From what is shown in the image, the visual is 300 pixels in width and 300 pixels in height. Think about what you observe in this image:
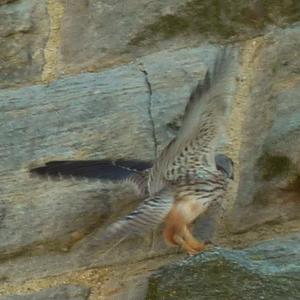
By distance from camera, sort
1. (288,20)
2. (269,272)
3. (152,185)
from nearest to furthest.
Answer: (269,272) < (152,185) < (288,20)

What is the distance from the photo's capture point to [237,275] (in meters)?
2.38

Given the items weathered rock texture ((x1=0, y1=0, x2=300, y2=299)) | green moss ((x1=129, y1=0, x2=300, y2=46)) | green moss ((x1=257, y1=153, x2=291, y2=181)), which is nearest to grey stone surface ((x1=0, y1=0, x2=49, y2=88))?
weathered rock texture ((x1=0, y1=0, x2=300, y2=299))

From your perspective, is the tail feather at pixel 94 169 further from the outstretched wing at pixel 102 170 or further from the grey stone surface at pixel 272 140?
the grey stone surface at pixel 272 140

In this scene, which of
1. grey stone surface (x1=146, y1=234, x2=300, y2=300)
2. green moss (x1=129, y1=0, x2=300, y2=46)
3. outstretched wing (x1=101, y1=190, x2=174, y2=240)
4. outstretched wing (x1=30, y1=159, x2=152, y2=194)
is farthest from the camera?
green moss (x1=129, y1=0, x2=300, y2=46)

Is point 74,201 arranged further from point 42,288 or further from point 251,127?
point 251,127

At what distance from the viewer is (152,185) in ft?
8.36

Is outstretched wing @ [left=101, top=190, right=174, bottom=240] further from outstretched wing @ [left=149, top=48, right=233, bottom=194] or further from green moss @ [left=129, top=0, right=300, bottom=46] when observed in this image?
green moss @ [left=129, top=0, right=300, bottom=46]

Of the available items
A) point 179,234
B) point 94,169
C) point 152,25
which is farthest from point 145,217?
point 152,25

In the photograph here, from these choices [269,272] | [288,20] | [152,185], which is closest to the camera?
[269,272]

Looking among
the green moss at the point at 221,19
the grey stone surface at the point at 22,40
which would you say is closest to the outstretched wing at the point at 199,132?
the green moss at the point at 221,19

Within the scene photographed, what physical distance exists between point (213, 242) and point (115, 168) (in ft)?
0.72

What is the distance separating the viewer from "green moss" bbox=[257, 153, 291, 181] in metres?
2.54

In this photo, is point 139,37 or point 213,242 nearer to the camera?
point 213,242

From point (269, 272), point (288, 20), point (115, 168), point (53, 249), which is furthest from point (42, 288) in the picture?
point (288, 20)
